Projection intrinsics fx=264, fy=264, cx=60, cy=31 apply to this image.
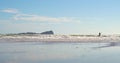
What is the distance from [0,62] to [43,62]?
214 centimetres

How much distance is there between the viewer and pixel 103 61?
44.7 ft

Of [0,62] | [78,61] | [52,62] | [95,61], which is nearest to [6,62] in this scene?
[0,62]

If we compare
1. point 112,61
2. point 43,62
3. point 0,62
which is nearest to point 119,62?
point 112,61

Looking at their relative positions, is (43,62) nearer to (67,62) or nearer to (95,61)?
(67,62)

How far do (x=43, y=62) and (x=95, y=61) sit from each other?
2678 mm

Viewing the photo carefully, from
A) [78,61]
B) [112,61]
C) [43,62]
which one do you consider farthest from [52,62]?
[112,61]

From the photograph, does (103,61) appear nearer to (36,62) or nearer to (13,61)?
(36,62)

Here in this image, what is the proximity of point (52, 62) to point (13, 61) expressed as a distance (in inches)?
79.2

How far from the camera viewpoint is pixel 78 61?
44.3ft

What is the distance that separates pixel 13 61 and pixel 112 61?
512cm

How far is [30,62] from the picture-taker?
1306cm

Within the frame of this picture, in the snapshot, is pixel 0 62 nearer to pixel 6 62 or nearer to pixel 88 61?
pixel 6 62

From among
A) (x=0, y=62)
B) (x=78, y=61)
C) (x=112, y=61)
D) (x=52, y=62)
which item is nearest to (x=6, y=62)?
(x=0, y=62)

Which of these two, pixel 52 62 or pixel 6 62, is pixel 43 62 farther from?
pixel 6 62
